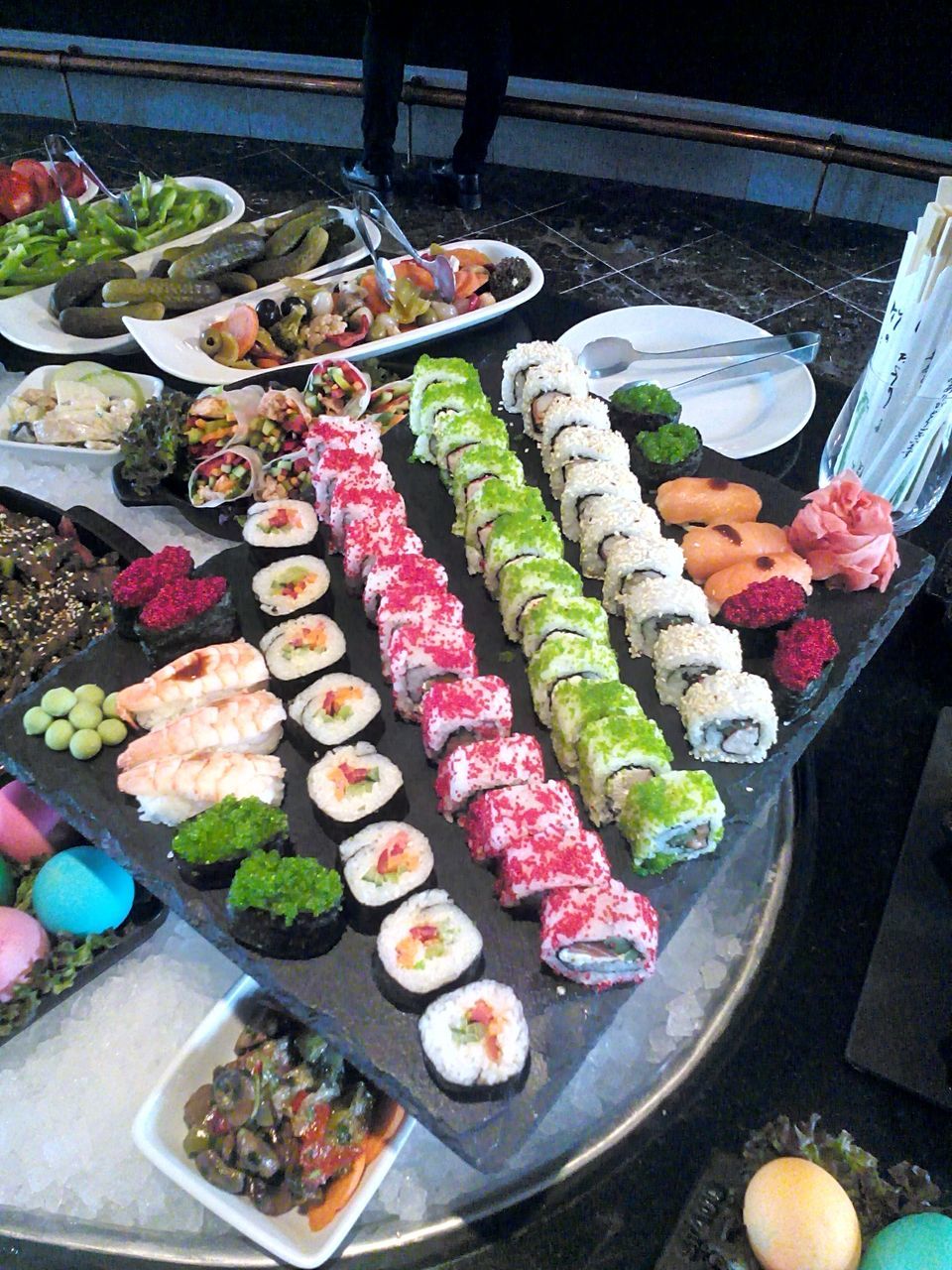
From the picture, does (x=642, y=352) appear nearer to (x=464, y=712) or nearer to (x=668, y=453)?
(x=668, y=453)

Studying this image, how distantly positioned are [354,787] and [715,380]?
2.09 m

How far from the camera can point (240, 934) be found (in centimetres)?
180

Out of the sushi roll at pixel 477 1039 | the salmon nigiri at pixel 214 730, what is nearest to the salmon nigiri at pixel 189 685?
the salmon nigiri at pixel 214 730

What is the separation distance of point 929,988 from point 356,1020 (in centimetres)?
121

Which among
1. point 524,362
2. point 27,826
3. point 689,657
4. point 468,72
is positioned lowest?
point 27,826

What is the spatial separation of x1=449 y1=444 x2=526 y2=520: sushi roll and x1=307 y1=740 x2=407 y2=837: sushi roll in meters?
0.90

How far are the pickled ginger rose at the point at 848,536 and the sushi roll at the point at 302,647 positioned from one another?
132 centimetres

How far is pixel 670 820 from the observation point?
1.87 meters

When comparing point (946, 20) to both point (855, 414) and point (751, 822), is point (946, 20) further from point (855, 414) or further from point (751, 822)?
point (751, 822)

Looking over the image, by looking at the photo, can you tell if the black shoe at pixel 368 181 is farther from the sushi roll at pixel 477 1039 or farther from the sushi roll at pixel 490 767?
the sushi roll at pixel 477 1039

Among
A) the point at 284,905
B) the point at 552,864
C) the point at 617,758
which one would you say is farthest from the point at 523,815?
the point at 284,905

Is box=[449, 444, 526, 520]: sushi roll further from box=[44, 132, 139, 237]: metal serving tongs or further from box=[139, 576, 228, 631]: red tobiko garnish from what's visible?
box=[44, 132, 139, 237]: metal serving tongs

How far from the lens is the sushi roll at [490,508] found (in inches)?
99.3

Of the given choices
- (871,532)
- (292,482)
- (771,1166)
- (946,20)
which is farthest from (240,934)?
(946,20)
